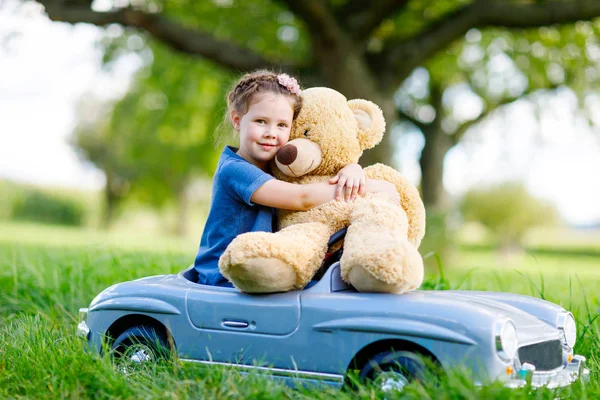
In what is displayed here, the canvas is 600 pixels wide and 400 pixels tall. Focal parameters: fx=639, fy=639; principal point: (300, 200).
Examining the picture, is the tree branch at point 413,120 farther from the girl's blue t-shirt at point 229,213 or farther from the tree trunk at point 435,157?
the girl's blue t-shirt at point 229,213

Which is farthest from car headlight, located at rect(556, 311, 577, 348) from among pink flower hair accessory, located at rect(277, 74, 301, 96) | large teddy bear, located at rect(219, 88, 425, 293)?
pink flower hair accessory, located at rect(277, 74, 301, 96)

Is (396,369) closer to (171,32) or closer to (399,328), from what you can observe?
(399,328)

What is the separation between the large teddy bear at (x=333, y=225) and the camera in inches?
92.3

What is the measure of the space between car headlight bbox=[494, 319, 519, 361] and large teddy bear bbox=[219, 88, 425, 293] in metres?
0.36

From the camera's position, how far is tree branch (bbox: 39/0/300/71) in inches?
293

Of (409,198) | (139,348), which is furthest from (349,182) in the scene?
(139,348)

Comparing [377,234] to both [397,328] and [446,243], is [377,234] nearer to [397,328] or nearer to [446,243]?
[397,328]

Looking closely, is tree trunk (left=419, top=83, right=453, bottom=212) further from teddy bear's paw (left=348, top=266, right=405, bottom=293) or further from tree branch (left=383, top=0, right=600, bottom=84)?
teddy bear's paw (left=348, top=266, right=405, bottom=293)

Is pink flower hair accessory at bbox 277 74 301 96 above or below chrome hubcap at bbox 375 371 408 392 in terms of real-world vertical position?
above

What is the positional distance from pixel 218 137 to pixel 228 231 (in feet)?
1.98

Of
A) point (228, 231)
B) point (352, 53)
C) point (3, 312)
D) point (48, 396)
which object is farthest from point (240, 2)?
point (48, 396)

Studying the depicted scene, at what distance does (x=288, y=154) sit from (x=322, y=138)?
0.20 metres

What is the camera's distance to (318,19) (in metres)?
7.90

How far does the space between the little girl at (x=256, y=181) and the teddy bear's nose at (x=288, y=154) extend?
0.30ft
